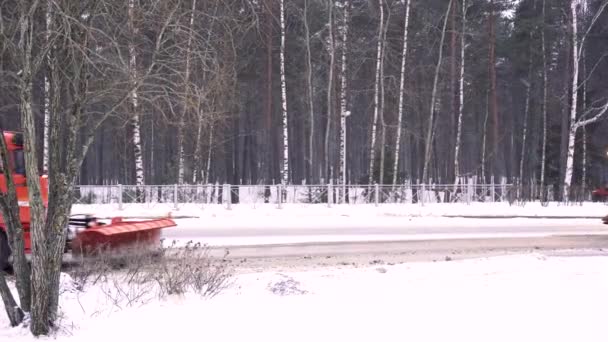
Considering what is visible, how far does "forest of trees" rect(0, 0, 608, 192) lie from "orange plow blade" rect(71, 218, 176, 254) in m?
1.75

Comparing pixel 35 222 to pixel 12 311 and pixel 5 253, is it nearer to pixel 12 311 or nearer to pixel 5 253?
pixel 12 311

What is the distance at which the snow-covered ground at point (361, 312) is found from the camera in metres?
5.50

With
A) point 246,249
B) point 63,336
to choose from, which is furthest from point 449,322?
point 246,249

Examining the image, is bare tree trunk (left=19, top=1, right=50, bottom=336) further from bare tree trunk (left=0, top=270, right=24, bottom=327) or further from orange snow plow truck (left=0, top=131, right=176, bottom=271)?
orange snow plow truck (left=0, top=131, right=176, bottom=271)

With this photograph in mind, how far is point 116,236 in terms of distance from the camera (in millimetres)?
8609

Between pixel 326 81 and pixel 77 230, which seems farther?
pixel 326 81

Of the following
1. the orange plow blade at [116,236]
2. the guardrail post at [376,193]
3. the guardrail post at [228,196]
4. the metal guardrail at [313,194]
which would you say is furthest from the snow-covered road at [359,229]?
the metal guardrail at [313,194]

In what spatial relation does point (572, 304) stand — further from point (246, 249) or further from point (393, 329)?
point (246, 249)

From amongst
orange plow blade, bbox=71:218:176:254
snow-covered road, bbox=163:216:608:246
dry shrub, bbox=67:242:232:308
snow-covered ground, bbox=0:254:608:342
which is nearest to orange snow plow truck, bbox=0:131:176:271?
orange plow blade, bbox=71:218:176:254

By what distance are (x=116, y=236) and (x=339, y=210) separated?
1471 cm

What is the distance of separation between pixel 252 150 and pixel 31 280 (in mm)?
43465

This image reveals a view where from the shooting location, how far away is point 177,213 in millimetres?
21234

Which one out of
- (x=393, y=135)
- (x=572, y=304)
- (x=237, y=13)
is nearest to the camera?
(x=237, y=13)

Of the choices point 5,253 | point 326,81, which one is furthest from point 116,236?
point 326,81
